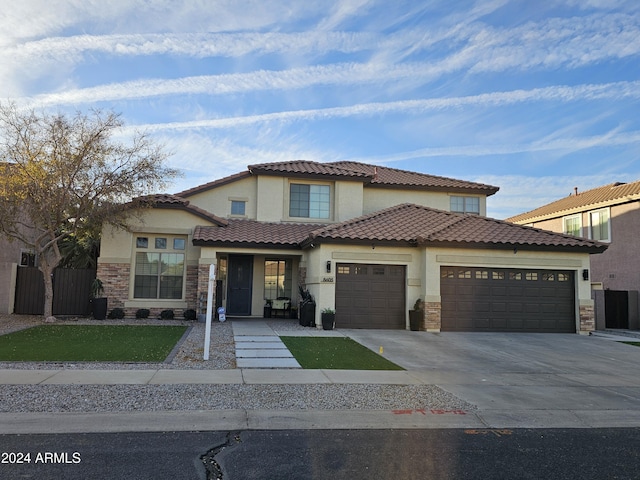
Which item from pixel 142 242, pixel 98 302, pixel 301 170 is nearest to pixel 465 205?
pixel 301 170

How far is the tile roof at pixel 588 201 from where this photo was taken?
23334mm

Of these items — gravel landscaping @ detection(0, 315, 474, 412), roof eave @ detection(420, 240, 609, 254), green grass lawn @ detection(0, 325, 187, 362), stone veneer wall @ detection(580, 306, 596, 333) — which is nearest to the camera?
gravel landscaping @ detection(0, 315, 474, 412)

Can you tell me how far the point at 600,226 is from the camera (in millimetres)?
24859

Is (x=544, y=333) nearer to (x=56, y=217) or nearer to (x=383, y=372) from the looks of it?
(x=383, y=372)

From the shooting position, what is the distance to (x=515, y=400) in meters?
7.99

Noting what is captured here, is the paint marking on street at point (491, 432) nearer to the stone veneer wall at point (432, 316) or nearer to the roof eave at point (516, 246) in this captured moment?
the stone veneer wall at point (432, 316)

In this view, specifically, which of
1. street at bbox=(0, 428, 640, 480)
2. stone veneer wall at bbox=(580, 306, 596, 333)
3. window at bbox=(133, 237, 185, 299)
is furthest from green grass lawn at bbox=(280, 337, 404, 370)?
stone veneer wall at bbox=(580, 306, 596, 333)

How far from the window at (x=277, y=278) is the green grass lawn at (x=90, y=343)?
5.36 m

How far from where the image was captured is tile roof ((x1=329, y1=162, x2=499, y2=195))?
76.5 feet

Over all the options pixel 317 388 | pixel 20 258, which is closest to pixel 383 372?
pixel 317 388

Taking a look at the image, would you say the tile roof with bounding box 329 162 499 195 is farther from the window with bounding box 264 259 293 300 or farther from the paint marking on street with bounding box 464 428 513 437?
the paint marking on street with bounding box 464 428 513 437

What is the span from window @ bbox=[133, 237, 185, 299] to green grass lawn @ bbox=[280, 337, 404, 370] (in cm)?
726

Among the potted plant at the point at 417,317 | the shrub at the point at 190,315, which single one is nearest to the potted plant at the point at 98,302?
the shrub at the point at 190,315

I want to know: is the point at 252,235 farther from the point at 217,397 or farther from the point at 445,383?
the point at 217,397
